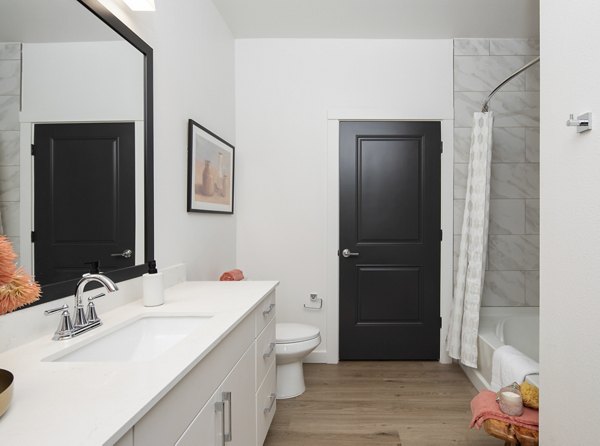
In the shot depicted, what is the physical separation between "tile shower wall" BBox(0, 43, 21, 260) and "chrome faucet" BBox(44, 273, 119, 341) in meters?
0.21

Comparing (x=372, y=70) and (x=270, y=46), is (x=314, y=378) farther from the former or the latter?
(x=270, y=46)

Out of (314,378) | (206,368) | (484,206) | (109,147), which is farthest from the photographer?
(314,378)

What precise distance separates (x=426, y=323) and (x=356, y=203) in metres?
1.16

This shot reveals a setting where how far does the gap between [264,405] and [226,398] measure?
0.62 meters

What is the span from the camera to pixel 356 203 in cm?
296

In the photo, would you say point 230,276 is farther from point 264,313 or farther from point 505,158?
point 505,158

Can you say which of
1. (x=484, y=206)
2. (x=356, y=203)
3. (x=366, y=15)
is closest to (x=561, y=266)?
(x=484, y=206)

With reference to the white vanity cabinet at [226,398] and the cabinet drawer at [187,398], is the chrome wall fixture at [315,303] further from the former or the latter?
the cabinet drawer at [187,398]

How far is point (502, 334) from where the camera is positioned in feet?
8.69

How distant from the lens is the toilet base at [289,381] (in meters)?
2.33

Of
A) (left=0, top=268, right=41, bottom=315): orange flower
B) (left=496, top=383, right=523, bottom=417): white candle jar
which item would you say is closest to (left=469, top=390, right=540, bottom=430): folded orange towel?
(left=496, top=383, right=523, bottom=417): white candle jar

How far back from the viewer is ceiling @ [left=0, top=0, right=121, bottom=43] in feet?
3.18

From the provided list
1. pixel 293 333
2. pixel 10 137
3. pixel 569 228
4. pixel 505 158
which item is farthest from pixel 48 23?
pixel 505 158

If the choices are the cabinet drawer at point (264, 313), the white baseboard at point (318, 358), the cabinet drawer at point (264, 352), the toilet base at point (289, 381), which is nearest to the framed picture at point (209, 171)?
the cabinet drawer at point (264, 313)
